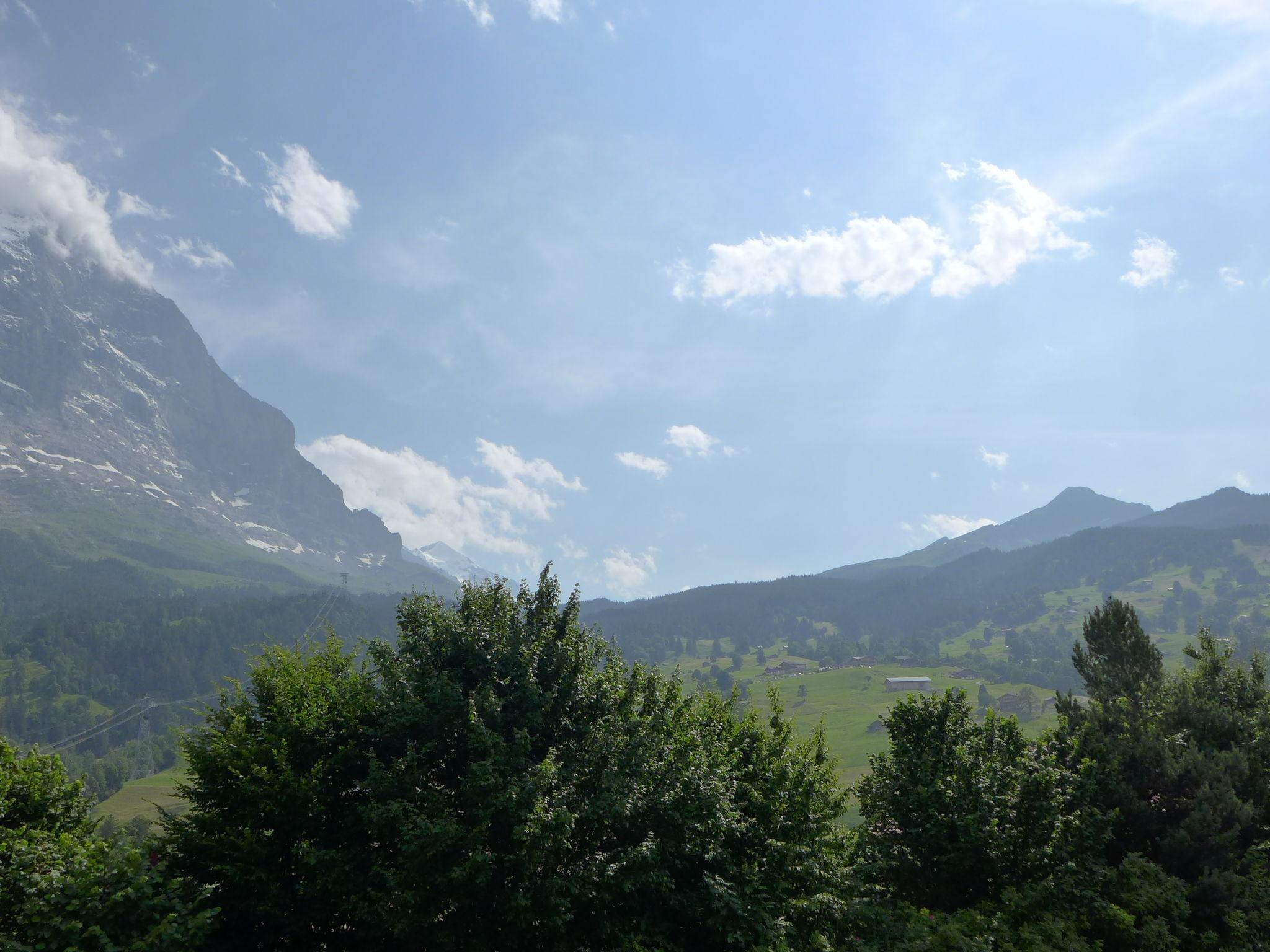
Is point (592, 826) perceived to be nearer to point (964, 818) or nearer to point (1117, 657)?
point (964, 818)

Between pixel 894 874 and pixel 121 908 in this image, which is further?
pixel 894 874

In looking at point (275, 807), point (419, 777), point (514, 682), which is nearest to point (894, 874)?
point (514, 682)

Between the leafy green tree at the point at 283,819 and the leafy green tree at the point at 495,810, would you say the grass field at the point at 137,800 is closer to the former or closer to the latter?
the leafy green tree at the point at 283,819

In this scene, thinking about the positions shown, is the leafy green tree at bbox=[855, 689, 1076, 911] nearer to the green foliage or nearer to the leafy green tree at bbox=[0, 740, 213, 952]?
the green foliage

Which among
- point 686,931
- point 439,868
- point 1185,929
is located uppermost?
point 439,868

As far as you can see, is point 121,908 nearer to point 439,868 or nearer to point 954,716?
point 439,868

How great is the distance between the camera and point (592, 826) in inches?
772

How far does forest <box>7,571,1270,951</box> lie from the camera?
17.3 metres

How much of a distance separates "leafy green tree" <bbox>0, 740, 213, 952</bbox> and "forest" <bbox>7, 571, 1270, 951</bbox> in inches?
3.0

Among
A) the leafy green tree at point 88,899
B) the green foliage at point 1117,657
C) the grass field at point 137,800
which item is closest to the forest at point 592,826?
the leafy green tree at point 88,899

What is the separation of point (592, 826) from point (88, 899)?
11.0 meters

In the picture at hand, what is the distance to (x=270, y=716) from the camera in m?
23.9

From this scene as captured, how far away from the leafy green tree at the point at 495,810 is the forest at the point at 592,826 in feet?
0.28

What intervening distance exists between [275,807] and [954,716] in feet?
74.4
